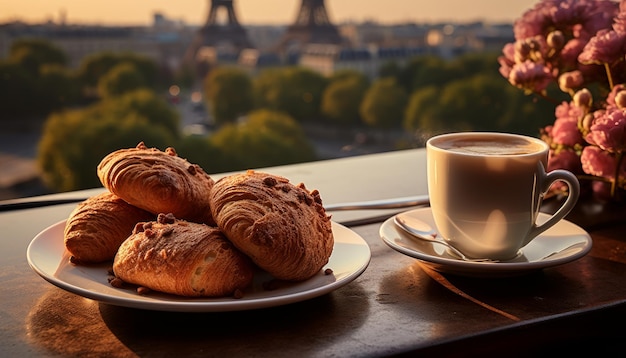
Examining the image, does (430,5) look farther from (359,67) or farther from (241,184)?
(241,184)

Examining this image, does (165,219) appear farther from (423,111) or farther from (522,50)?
(423,111)

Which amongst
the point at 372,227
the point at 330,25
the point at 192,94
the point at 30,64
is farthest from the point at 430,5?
the point at 372,227

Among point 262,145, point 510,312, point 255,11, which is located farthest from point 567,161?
point 255,11

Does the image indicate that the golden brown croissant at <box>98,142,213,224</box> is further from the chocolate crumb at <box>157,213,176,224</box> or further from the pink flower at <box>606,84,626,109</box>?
the pink flower at <box>606,84,626,109</box>

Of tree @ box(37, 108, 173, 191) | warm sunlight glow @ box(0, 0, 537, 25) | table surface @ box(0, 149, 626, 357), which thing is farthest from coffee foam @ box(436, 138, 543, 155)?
tree @ box(37, 108, 173, 191)

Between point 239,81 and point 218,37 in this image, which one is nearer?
point 239,81

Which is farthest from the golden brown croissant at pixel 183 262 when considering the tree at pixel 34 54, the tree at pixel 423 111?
the tree at pixel 423 111
